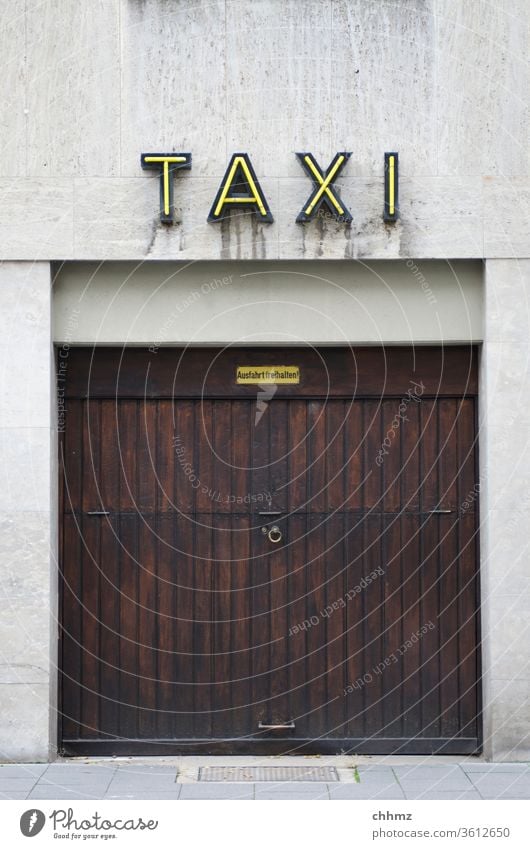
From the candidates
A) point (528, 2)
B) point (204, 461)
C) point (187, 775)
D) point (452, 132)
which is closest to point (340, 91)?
point (452, 132)

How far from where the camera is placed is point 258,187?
8.63 metres

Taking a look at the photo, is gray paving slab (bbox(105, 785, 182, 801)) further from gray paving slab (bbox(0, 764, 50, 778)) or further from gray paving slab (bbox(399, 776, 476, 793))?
gray paving slab (bbox(399, 776, 476, 793))

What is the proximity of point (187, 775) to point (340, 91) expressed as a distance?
4.91 metres

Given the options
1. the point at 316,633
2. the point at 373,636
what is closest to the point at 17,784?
the point at 316,633

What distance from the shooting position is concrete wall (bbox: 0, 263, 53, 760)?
8641 millimetres

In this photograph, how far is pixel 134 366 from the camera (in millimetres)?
9078

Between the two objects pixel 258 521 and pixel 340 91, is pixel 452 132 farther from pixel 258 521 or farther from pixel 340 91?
pixel 258 521

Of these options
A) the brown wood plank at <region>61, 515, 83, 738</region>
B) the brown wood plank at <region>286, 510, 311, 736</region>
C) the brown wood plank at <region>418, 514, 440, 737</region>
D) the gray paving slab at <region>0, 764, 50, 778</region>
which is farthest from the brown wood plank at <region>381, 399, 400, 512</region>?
the gray paving slab at <region>0, 764, 50, 778</region>

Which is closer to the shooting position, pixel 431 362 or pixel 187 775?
pixel 187 775

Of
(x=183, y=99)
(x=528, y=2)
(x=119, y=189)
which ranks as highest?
(x=528, y=2)

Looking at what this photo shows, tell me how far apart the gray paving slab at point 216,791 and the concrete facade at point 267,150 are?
1.18 metres

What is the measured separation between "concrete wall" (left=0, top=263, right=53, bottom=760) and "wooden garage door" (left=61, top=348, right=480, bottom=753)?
0.36m

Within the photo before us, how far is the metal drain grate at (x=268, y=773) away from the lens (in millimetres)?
8453

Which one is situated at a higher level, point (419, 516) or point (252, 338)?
point (252, 338)
